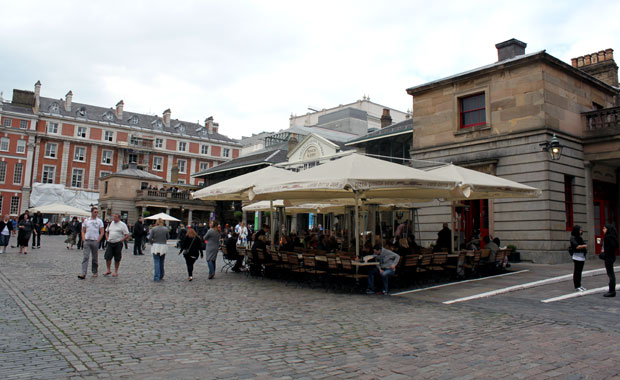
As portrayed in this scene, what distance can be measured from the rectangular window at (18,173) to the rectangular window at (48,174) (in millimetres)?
2722

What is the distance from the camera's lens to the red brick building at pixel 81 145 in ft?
213

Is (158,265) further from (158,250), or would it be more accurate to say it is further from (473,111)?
(473,111)

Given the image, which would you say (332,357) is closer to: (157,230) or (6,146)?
(157,230)

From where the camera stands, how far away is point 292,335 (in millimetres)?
6137

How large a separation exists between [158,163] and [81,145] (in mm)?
11685

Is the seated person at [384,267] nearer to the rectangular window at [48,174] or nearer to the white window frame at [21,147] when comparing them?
the rectangular window at [48,174]

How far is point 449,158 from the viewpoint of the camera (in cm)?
1984

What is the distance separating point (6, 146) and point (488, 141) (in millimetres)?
68404

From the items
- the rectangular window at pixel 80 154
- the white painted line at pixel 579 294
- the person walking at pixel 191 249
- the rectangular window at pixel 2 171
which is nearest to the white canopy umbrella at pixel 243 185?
the person walking at pixel 191 249

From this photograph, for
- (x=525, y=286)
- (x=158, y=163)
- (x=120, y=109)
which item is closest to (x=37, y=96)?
(x=120, y=109)

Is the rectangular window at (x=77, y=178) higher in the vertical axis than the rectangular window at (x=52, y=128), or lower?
lower

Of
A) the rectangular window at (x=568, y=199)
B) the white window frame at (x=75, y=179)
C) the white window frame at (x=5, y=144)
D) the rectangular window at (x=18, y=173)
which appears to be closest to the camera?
the rectangular window at (x=568, y=199)

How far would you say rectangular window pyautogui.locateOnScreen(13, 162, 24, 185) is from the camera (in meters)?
65.1

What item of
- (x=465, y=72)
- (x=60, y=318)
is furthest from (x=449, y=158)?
(x=60, y=318)
